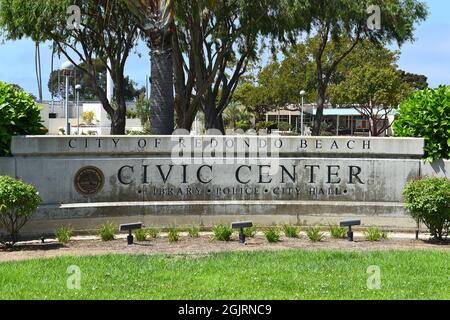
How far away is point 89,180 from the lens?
11570mm

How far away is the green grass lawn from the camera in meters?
6.56

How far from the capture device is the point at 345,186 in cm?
1192

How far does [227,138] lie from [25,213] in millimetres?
3856

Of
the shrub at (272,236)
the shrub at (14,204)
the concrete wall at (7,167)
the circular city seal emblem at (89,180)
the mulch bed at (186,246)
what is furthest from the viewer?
the circular city seal emblem at (89,180)

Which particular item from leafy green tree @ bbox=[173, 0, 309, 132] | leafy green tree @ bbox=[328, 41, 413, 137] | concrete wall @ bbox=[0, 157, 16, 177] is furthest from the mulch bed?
leafy green tree @ bbox=[328, 41, 413, 137]

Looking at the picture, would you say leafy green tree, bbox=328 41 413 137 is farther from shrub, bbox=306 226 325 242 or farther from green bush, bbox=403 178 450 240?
shrub, bbox=306 226 325 242

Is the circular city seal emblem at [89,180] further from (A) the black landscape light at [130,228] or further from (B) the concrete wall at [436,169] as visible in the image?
(B) the concrete wall at [436,169]

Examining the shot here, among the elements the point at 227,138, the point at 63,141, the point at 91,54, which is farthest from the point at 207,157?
the point at 91,54

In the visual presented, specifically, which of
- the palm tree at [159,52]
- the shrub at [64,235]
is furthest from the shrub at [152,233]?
the palm tree at [159,52]

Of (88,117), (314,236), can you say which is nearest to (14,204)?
(314,236)

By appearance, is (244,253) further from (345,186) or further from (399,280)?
(345,186)

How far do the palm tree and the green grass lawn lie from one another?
5535 millimetres

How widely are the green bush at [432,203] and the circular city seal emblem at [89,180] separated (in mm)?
5336

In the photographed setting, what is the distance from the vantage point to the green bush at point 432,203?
1002 centimetres
